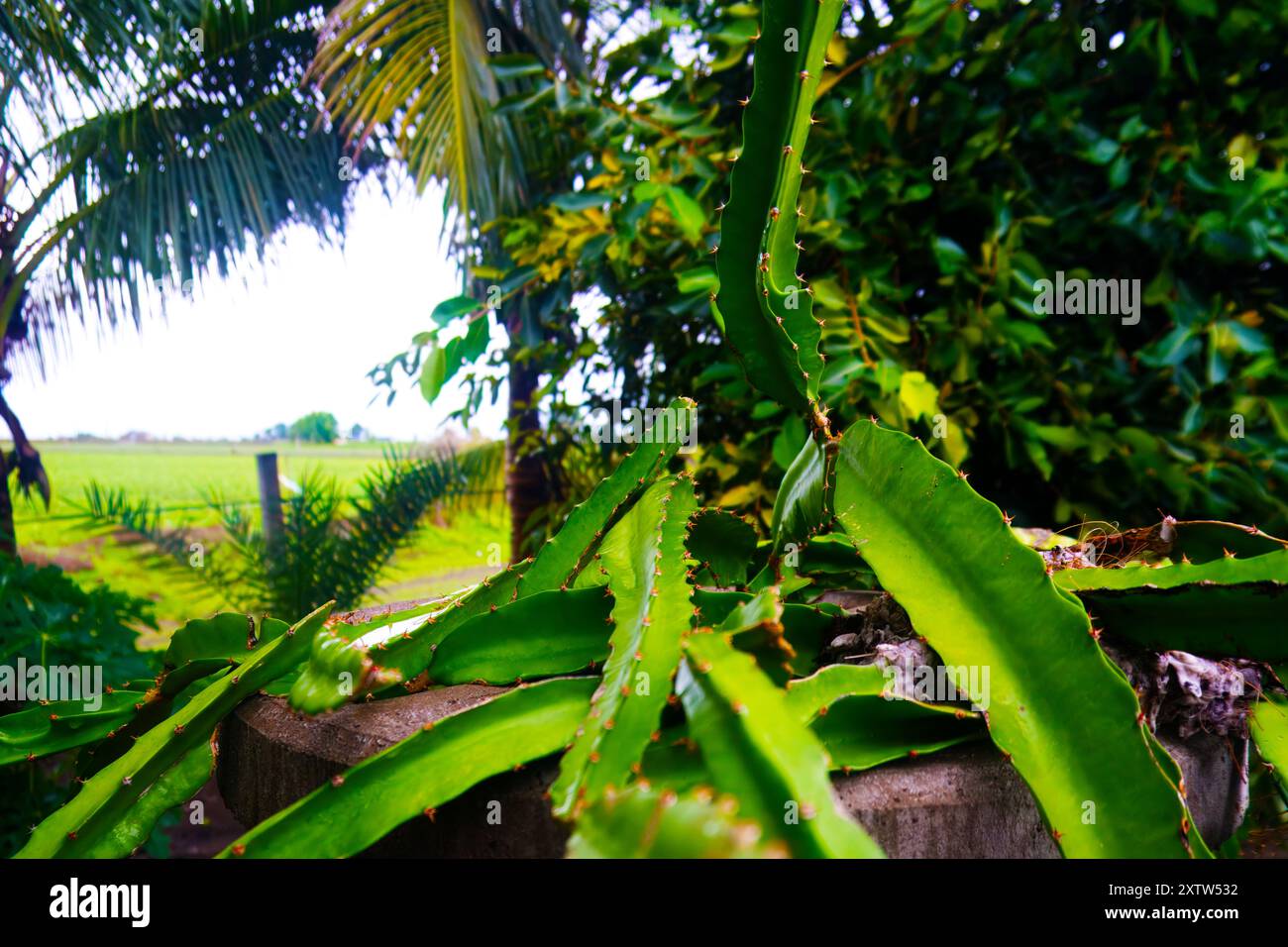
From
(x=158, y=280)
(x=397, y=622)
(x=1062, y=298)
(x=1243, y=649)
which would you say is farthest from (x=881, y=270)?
(x=158, y=280)

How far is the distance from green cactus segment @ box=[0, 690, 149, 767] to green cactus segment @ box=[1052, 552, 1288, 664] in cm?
70

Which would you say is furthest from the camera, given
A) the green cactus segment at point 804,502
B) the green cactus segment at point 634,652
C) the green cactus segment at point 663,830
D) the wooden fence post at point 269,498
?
the wooden fence post at point 269,498

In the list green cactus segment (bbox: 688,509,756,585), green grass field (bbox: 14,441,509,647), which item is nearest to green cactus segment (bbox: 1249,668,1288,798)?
green cactus segment (bbox: 688,509,756,585)

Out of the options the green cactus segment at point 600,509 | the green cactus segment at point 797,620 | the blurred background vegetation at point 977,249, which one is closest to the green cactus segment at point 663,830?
the green cactus segment at point 797,620

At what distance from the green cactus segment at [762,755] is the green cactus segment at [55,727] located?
0.47 meters

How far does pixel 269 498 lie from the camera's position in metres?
2.49

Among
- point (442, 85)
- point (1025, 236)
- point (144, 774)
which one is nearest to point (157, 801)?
point (144, 774)

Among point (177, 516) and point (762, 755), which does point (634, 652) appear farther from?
point (177, 516)

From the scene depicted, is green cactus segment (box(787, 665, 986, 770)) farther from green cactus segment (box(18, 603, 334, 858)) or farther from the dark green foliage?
the dark green foliage

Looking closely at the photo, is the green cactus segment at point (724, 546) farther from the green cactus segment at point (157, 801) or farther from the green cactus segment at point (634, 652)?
the green cactus segment at point (157, 801)

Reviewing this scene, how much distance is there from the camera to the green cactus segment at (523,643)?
1.89 ft

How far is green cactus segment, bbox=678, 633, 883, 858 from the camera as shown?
31 cm

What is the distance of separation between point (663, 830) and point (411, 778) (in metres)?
0.23
